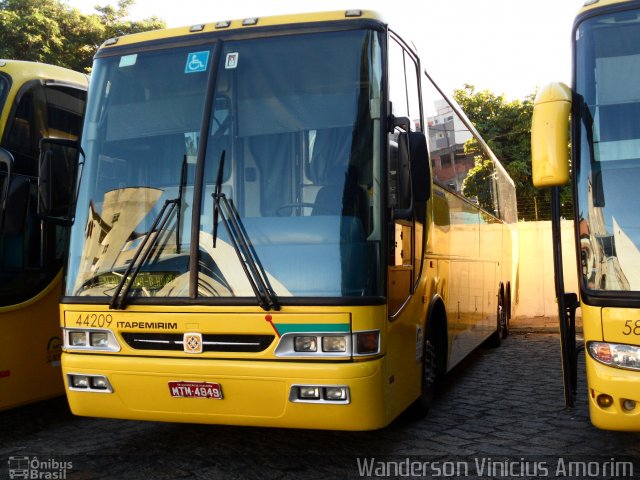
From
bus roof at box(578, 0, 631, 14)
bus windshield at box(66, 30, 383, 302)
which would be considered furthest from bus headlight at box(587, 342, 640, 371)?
bus roof at box(578, 0, 631, 14)

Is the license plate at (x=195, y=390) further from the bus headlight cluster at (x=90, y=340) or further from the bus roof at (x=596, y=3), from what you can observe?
the bus roof at (x=596, y=3)

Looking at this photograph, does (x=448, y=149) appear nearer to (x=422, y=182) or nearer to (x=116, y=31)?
(x=422, y=182)

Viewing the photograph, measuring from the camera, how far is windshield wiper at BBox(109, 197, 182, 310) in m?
4.99

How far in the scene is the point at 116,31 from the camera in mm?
24375

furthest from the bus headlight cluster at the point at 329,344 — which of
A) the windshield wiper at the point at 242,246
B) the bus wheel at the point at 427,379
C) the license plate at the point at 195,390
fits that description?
the bus wheel at the point at 427,379

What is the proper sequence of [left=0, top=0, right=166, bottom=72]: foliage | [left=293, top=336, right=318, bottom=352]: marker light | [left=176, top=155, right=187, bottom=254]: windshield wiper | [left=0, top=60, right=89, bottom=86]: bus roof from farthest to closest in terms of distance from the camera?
[left=0, top=0, right=166, bottom=72]: foliage
[left=0, top=60, right=89, bottom=86]: bus roof
[left=176, top=155, right=187, bottom=254]: windshield wiper
[left=293, top=336, right=318, bottom=352]: marker light

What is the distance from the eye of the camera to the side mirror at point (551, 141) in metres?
4.78

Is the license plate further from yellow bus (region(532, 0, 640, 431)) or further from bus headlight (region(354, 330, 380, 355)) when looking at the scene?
yellow bus (region(532, 0, 640, 431))

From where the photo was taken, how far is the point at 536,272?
1616 centimetres

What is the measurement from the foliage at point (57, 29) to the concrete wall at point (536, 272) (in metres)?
14.7

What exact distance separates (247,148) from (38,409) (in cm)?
416

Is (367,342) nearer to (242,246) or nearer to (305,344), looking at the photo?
(305,344)

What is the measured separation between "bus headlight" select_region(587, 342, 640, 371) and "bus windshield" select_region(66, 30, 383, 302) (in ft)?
4.86

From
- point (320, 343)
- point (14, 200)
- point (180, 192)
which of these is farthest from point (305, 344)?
point (14, 200)
